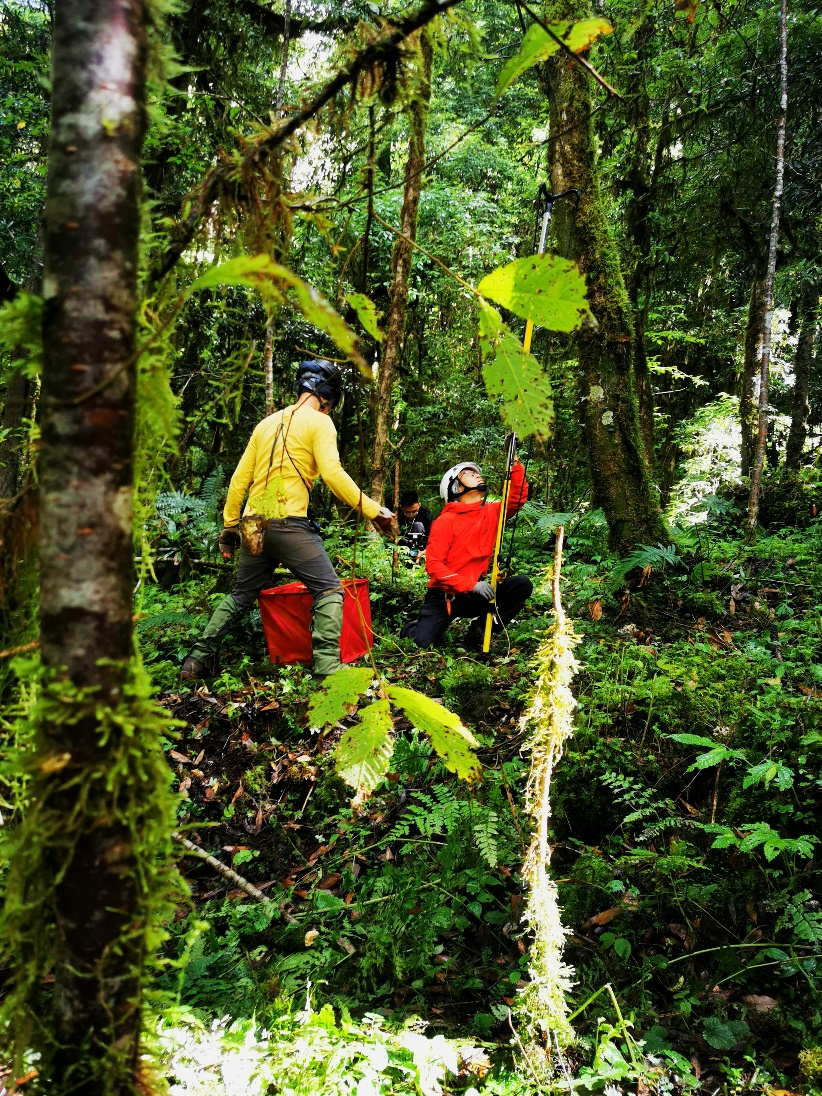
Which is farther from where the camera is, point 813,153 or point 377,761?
point 813,153

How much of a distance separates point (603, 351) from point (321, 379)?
2823mm

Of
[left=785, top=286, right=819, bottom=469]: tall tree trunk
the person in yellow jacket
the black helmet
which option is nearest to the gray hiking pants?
the person in yellow jacket

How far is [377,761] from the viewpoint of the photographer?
141 cm

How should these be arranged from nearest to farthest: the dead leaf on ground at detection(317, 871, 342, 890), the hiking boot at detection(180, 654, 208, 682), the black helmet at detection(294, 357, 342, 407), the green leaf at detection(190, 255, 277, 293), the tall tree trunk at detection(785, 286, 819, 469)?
→ the green leaf at detection(190, 255, 277, 293), the dead leaf on ground at detection(317, 871, 342, 890), the black helmet at detection(294, 357, 342, 407), the hiking boot at detection(180, 654, 208, 682), the tall tree trunk at detection(785, 286, 819, 469)

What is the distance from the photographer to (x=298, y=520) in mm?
4840

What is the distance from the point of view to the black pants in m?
5.67

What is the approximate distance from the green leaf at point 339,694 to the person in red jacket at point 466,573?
165 inches

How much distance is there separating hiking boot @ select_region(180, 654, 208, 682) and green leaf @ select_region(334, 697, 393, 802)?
157 inches

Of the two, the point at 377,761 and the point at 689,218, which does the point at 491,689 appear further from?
the point at 689,218

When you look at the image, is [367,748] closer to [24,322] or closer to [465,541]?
[24,322]

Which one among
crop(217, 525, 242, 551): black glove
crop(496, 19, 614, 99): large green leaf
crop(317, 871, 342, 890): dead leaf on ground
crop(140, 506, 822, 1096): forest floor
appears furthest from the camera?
crop(217, 525, 242, 551): black glove

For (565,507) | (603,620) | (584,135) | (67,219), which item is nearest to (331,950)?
(67,219)

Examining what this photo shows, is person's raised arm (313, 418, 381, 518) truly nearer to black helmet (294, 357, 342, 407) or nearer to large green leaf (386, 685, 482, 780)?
black helmet (294, 357, 342, 407)

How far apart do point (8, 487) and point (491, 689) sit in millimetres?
6304
